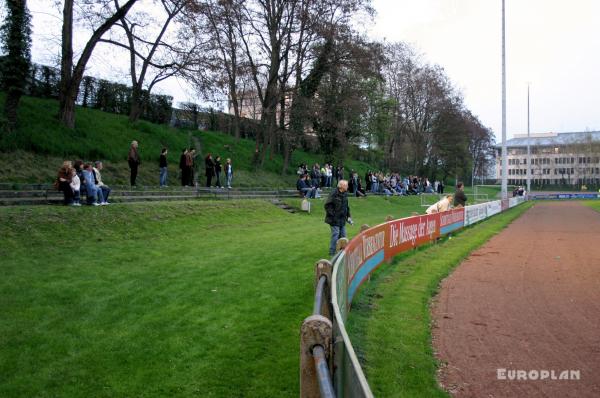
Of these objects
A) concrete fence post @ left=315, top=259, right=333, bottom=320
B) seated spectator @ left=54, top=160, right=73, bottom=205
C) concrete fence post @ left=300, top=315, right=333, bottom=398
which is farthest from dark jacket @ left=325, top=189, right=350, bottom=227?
concrete fence post @ left=300, top=315, right=333, bottom=398

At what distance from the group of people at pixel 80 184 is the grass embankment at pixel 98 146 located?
3.87 meters

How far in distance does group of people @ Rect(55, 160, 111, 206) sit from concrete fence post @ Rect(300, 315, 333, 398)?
551 inches

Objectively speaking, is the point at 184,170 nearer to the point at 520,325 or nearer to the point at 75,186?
the point at 75,186

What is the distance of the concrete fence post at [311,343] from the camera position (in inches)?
145

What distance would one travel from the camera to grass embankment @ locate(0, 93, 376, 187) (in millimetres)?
20520

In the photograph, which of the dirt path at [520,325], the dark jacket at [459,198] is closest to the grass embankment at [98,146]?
the dark jacket at [459,198]

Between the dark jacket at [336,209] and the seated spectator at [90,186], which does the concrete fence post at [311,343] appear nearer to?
the dark jacket at [336,209]

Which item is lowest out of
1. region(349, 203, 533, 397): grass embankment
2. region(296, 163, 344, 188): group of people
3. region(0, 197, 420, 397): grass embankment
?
region(349, 203, 533, 397): grass embankment

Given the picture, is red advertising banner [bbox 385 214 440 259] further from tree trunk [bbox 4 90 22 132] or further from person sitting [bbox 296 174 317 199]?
tree trunk [bbox 4 90 22 132]

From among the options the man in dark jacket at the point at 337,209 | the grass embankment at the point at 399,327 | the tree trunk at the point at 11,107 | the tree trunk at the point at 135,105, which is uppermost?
the tree trunk at the point at 135,105

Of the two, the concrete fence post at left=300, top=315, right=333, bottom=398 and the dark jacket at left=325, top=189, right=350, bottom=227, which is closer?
the concrete fence post at left=300, top=315, right=333, bottom=398

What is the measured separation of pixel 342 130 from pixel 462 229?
15.2 m

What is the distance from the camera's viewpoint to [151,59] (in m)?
28.2

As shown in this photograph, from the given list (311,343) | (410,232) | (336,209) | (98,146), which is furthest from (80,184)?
(311,343)
